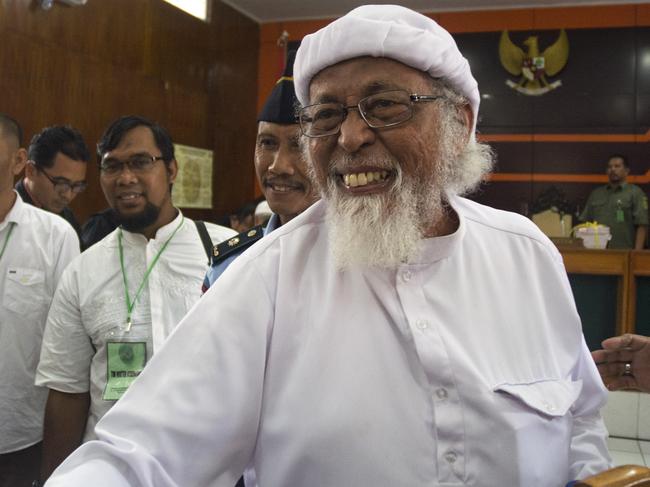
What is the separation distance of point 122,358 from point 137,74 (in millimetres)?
5796

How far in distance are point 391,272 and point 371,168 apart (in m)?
0.20

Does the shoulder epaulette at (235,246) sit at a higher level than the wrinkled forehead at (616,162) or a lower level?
lower

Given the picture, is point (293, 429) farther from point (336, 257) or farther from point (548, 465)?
point (548, 465)

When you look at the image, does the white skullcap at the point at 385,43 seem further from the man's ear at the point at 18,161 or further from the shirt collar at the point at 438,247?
the man's ear at the point at 18,161

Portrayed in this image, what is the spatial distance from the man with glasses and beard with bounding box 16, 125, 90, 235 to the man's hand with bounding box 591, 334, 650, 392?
2.77m

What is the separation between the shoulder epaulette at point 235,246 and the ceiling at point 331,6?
6.81m

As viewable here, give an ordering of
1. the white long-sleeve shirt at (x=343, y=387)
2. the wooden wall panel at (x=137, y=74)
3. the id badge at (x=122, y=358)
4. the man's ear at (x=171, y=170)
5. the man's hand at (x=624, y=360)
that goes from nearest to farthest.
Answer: the white long-sleeve shirt at (x=343, y=387) < the man's hand at (x=624, y=360) < the id badge at (x=122, y=358) < the man's ear at (x=171, y=170) < the wooden wall panel at (x=137, y=74)

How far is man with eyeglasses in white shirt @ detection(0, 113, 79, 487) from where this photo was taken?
248 centimetres

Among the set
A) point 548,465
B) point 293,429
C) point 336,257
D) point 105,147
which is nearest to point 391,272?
point 336,257

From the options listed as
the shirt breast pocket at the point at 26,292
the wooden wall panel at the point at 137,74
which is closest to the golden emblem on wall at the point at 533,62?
the wooden wall panel at the point at 137,74

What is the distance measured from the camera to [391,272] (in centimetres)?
126

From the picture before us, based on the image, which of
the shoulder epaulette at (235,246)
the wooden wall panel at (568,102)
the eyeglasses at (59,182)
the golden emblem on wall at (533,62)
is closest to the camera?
the shoulder epaulette at (235,246)

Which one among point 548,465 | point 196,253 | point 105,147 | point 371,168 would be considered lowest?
point 548,465

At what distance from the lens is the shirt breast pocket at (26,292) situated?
8.14ft
